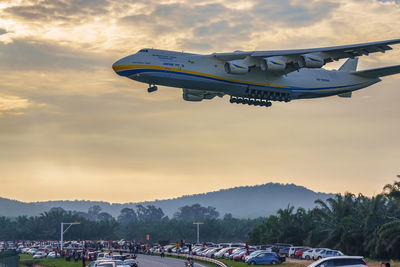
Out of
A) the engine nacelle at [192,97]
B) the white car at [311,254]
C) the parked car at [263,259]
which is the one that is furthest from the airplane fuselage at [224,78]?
the white car at [311,254]

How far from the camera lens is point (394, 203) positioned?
6900 centimetres

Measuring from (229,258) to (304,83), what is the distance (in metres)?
22.9

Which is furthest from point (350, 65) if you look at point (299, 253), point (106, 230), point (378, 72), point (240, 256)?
point (106, 230)

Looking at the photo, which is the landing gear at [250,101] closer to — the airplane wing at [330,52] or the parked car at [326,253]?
the airplane wing at [330,52]

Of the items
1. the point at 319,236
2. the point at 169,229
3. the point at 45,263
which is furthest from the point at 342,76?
the point at 169,229

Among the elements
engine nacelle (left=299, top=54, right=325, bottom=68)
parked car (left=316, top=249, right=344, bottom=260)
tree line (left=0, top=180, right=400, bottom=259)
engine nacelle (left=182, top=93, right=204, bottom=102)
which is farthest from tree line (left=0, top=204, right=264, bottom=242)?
engine nacelle (left=299, top=54, right=325, bottom=68)

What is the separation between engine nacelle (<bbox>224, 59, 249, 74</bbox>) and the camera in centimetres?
5156

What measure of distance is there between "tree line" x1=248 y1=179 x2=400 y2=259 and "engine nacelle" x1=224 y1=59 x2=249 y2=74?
56.4ft

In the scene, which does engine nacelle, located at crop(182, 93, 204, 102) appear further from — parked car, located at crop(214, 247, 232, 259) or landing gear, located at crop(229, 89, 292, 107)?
parked car, located at crop(214, 247, 232, 259)

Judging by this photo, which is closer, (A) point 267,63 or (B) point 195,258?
(A) point 267,63

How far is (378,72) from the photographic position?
59.9m

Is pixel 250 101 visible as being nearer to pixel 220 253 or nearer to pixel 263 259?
pixel 263 259

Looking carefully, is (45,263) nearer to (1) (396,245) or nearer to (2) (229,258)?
(2) (229,258)

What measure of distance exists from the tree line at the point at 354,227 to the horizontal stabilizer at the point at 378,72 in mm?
11723
